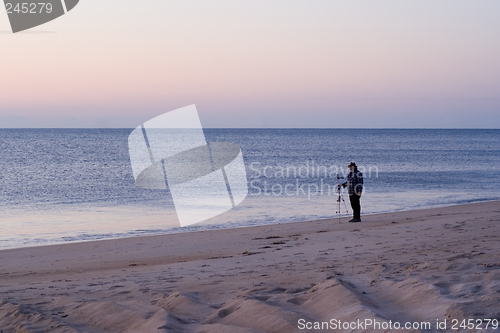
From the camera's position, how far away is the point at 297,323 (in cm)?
436

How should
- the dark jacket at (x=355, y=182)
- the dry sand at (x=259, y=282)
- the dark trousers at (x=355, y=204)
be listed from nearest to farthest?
the dry sand at (x=259, y=282)
the dark jacket at (x=355, y=182)
the dark trousers at (x=355, y=204)

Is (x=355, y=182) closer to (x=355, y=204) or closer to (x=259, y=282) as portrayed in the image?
(x=355, y=204)

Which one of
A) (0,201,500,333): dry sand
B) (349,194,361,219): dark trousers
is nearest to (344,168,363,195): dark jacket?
(349,194,361,219): dark trousers

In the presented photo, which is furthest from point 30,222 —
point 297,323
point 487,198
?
point 487,198

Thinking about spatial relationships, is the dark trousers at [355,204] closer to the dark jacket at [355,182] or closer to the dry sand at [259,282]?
the dark jacket at [355,182]

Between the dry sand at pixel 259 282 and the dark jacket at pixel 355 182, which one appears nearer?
the dry sand at pixel 259 282

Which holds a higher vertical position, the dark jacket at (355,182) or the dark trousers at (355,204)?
the dark jacket at (355,182)

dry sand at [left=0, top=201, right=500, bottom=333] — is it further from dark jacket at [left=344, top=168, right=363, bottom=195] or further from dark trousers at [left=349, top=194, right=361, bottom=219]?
dark trousers at [left=349, top=194, right=361, bottom=219]

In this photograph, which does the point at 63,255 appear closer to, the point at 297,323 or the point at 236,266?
the point at 236,266

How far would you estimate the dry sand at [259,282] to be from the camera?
455 centimetres

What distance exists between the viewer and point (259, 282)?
6.20 m

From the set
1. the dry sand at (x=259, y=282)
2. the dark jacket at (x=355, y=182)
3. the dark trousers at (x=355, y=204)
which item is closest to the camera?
the dry sand at (x=259, y=282)

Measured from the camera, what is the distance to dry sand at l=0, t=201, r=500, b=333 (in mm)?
4551

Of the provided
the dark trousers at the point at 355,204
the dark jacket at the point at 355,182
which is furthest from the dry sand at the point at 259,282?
the dark trousers at the point at 355,204
